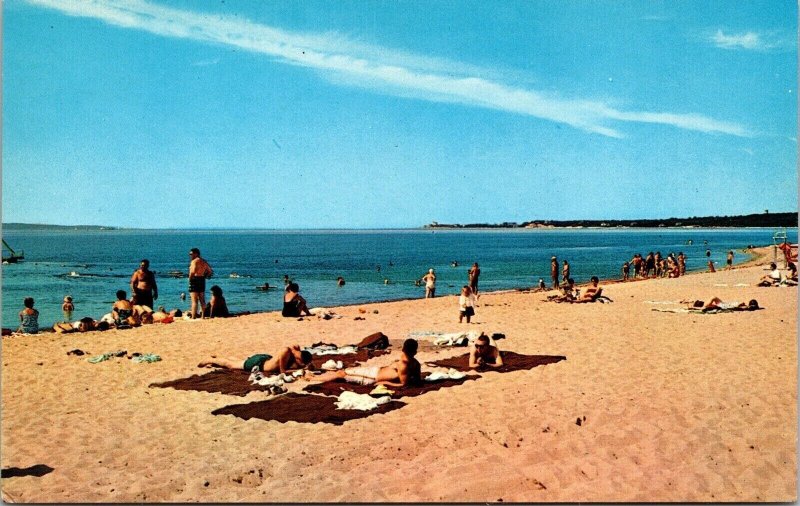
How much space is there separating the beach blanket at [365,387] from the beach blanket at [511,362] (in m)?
0.82

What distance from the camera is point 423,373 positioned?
9.05 m

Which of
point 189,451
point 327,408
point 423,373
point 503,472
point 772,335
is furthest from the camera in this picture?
point 772,335

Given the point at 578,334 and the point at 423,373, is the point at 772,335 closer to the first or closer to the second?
the point at 578,334

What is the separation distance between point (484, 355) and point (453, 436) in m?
3.12

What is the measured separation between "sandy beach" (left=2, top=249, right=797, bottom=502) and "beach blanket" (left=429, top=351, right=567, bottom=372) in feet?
0.83

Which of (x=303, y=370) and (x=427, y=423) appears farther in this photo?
(x=303, y=370)

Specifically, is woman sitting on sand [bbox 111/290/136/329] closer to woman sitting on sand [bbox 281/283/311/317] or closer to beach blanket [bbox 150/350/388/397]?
woman sitting on sand [bbox 281/283/311/317]

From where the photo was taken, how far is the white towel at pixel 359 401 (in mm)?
7441

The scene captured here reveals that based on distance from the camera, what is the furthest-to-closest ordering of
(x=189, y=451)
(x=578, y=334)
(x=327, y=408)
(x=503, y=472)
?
(x=578, y=334) < (x=327, y=408) < (x=189, y=451) < (x=503, y=472)

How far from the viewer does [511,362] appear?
9805 millimetres

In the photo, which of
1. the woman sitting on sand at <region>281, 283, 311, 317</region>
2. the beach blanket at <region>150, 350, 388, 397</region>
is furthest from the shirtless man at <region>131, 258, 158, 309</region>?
the beach blanket at <region>150, 350, 388, 397</region>

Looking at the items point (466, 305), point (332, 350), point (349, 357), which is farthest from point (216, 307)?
point (349, 357)

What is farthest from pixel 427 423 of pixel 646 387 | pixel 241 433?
pixel 646 387

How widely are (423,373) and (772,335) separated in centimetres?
697
